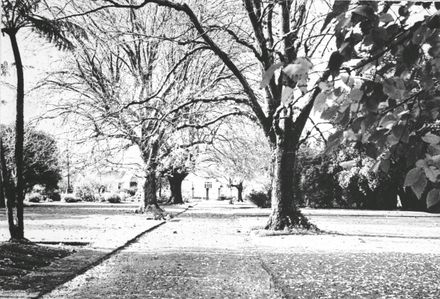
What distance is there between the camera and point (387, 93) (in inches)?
83.7

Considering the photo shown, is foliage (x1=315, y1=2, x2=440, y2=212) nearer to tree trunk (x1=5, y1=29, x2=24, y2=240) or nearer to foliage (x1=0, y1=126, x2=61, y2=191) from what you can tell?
tree trunk (x1=5, y1=29, x2=24, y2=240)

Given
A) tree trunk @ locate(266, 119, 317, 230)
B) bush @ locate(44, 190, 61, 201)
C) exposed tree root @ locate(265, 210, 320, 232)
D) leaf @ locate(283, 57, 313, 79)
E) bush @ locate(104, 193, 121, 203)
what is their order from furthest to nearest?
1. bush @ locate(44, 190, 61, 201)
2. bush @ locate(104, 193, 121, 203)
3. tree trunk @ locate(266, 119, 317, 230)
4. exposed tree root @ locate(265, 210, 320, 232)
5. leaf @ locate(283, 57, 313, 79)

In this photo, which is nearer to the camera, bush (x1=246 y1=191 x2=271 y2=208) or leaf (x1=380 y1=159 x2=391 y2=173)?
leaf (x1=380 y1=159 x2=391 y2=173)

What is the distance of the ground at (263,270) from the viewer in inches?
241

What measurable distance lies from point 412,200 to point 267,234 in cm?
3039

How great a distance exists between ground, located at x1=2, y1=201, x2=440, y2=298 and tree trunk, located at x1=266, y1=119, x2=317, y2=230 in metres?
2.27

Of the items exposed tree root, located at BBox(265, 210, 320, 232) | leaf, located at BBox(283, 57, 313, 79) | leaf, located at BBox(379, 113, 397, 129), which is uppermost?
leaf, located at BBox(283, 57, 313, 79)

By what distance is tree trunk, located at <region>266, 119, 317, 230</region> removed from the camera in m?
15.5

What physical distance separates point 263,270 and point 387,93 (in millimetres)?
6219

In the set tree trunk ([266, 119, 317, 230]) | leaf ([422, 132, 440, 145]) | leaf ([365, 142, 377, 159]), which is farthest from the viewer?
tree trunk ([266, 119, 317, 230])

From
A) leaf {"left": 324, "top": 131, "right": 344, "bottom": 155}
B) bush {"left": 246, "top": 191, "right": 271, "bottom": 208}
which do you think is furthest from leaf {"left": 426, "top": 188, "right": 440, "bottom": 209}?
bush {"left": 246, "top": 191, "right": 271, "bottom": 208}

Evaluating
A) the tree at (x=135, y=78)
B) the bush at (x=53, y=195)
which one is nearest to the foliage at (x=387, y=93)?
the tree at (x=135, y=78)

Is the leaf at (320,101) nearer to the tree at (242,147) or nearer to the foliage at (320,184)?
the tree at (242,147)

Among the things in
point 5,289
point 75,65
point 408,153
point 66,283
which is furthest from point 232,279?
point 75,65
